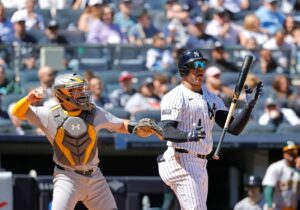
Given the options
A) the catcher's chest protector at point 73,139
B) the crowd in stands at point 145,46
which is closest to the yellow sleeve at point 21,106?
the catcher's chest protector at point 73,139

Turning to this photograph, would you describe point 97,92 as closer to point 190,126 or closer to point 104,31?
point 104,31

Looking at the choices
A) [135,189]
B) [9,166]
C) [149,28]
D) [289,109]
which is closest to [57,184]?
[135,189]

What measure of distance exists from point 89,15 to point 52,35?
1024 mm

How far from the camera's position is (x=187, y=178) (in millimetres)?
7469

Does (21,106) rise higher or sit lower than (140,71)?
higher

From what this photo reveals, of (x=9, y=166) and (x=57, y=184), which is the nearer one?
(x=57, y=184)

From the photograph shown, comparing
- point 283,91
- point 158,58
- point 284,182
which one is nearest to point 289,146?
point 284,182

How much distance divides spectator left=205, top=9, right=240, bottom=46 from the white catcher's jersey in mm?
3791

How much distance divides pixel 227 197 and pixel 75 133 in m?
4.87

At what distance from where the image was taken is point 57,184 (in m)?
7.80

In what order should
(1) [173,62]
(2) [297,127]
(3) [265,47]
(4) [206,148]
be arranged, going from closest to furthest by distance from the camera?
(4) [206,148], (2) [297,127], (1) [173,62], (3) [265,47]

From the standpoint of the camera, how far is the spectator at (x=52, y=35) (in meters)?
13.5

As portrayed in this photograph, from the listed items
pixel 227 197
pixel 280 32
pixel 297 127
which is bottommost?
pixel 227 197

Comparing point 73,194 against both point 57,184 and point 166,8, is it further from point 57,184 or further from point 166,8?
point 166,8
